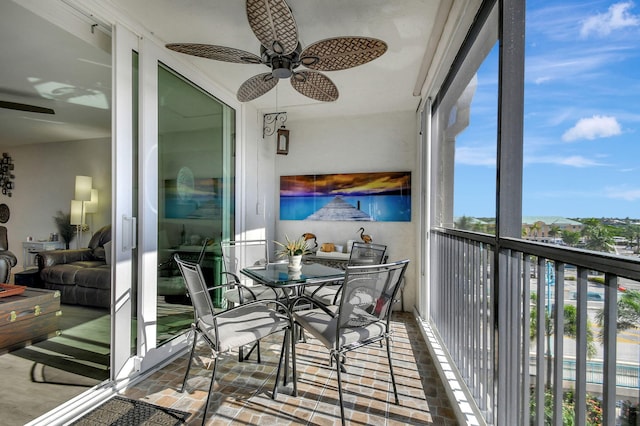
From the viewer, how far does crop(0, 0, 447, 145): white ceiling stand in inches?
68.1

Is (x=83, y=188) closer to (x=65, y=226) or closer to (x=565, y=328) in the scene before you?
(x=65, y=226)

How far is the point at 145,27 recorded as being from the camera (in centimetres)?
231

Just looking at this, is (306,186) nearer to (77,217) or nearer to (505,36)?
(77,217)

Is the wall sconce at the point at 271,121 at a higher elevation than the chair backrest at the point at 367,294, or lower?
higher

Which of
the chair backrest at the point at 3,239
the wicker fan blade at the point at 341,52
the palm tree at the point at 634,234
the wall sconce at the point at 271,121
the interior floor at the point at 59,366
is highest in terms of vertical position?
the wall sconce at the point at 271,121

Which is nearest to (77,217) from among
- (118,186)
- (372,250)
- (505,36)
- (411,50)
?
(118,186)

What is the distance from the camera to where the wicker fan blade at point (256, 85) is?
229 centimetres

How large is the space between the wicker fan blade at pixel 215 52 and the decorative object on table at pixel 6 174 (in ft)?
3.66

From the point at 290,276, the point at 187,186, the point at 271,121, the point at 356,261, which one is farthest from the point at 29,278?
the point at 271,121

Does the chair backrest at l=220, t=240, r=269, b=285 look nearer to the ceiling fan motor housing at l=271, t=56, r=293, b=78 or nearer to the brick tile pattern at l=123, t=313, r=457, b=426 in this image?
the brick tile pattern at l=123, t=313, r=457, b=426

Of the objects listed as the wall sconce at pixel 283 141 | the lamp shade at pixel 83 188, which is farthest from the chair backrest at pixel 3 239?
the wall sconce at pixel 283 141

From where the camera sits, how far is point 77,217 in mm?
2057

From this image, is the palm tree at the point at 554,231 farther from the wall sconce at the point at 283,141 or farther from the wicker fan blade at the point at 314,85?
the wall sconce at the point at 283,141

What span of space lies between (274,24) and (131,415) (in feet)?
8.17
